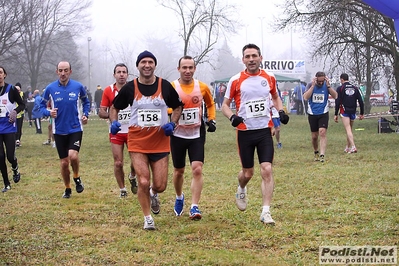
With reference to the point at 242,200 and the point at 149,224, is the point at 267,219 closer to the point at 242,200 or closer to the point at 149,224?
the point at 242,200

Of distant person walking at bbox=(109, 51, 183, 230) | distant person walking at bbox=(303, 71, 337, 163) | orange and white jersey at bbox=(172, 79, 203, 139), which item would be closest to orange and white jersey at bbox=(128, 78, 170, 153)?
distant person walking at bbox=(109, 51, 183, 230)

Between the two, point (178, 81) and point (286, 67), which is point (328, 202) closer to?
point (178, 81)

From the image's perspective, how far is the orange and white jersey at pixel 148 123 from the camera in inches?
287

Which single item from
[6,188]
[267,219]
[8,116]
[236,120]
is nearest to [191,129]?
[236,120]

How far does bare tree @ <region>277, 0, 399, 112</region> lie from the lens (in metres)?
26.2

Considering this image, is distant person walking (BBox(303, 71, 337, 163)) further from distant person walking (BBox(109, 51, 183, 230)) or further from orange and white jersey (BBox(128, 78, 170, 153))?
orange and white jersey (BBox(128, 78, 170, 153))

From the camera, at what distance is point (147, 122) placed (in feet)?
24.0

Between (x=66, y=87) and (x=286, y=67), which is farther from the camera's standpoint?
(x=286, y=67)

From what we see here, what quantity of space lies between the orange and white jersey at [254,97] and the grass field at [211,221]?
117cm

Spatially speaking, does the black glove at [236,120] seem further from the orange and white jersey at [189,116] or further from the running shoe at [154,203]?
the running shoe at [154,203]

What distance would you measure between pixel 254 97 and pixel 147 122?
4.47 feet

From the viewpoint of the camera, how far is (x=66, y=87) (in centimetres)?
993

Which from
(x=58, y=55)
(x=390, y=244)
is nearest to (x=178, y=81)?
(x=390, y=244)

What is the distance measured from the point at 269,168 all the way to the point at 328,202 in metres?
1.74
